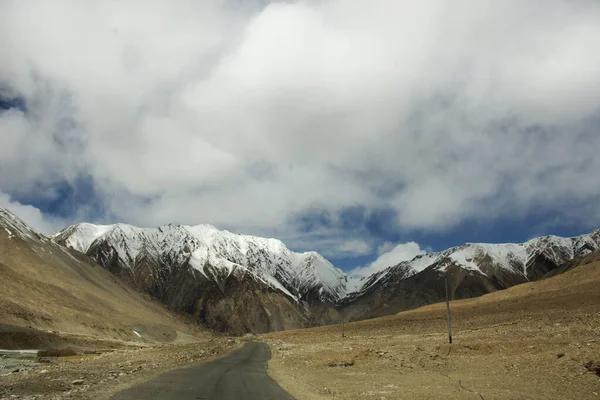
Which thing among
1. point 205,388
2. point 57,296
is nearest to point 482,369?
point 205,388

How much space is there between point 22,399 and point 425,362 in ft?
78.3

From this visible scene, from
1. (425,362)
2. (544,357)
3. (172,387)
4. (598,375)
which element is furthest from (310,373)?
(598,375)

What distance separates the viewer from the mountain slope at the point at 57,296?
84.6 metres

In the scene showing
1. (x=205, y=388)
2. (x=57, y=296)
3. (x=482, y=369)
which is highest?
(x=57, y=296)

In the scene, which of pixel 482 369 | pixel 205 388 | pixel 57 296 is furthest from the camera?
pixel 57 296

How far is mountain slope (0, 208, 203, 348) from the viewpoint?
8462cm

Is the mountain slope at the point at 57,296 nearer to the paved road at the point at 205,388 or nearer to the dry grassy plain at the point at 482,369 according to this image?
the paved road at the point at 205,388

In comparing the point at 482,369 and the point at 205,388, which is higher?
the point at 205,388

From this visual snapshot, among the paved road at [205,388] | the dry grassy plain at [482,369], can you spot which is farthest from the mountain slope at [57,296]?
the dry grassy plain at [482,369]

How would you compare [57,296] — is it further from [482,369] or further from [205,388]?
[482,369]

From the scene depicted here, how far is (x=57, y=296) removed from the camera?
108 meters

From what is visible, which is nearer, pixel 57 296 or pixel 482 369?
pixel 482 369

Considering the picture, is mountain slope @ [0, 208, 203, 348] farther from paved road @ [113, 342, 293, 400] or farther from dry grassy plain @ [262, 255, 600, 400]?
dry grassy plain @ [262, 255, 600, 400]

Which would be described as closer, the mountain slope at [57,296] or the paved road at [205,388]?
the paved road at [205,388]
